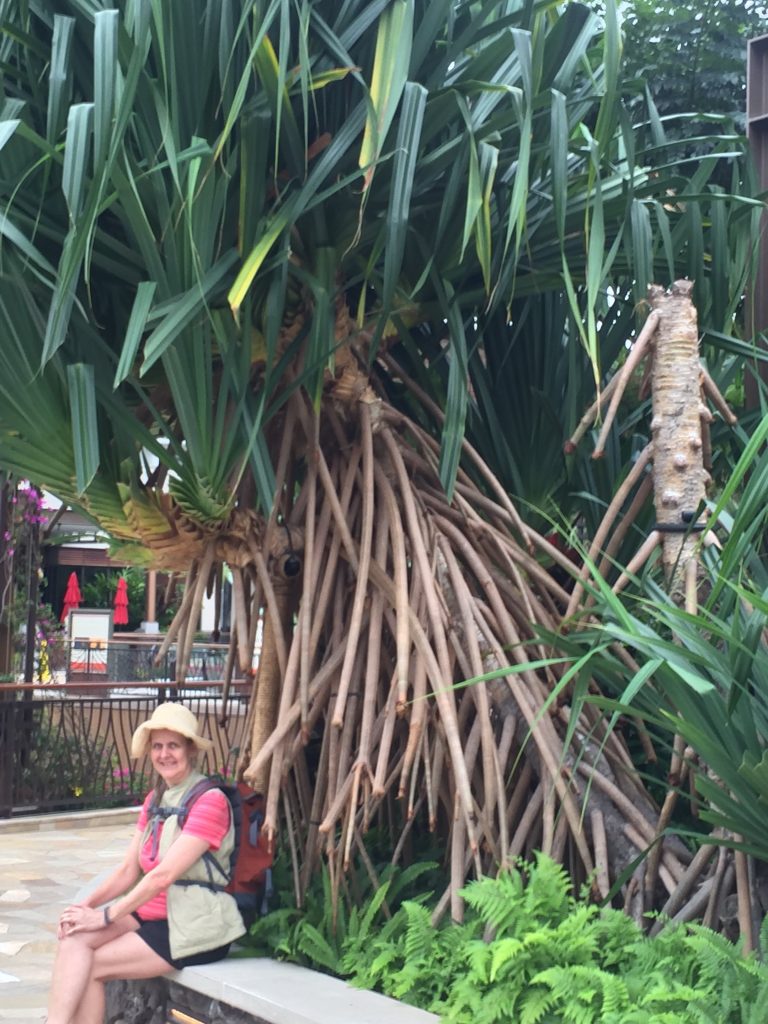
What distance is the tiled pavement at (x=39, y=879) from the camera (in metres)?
5.14

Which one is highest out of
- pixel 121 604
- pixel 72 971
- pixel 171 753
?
pixel 121 604

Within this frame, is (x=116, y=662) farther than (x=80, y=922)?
Yes

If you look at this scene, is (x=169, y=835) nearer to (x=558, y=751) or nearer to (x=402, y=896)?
(x=402, y=896)

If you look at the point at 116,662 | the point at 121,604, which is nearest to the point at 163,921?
the point at 116,662

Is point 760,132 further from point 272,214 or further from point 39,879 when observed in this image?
point 39,879

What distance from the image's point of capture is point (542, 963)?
2947mm

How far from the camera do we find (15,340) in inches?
131

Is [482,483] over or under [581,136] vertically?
under

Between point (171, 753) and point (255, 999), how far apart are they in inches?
31.3

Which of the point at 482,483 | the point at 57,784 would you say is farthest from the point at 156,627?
the point at 482,483

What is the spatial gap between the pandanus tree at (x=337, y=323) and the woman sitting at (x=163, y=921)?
0.25m

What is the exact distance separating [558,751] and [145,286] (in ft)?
5.10

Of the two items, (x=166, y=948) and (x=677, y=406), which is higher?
(x=677, y=406)

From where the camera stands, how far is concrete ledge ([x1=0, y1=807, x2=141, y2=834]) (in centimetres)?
917
